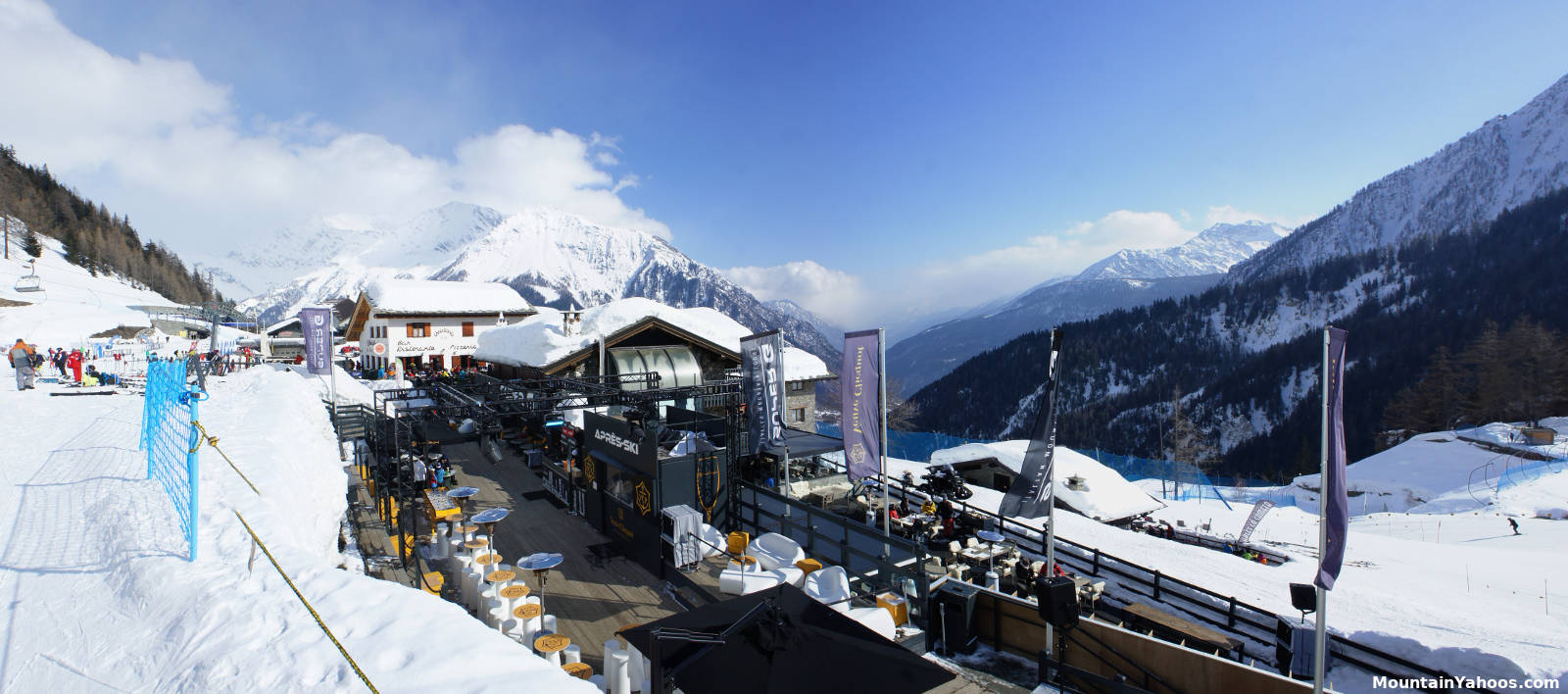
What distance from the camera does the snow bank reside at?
472 centimetres

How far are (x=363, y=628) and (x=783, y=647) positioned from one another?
3.61 meters

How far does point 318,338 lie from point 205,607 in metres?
22.5

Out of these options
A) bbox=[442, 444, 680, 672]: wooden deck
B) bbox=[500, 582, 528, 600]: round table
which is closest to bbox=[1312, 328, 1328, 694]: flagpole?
bbox=[442, 444, 680, 672]: wooden deck

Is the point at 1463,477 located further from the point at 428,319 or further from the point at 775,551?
the point at 428,319

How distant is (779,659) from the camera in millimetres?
5949

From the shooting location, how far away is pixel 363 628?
5.25 m

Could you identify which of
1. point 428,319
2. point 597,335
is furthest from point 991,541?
point 428,319

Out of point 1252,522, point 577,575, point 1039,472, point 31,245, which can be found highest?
point 31,245

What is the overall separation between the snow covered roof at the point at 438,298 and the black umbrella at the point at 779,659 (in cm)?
4215

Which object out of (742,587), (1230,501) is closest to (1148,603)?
(742,587)

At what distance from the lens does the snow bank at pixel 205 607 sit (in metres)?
4.72

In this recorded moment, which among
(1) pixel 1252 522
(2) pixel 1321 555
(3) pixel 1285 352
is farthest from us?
(3) pixel 1285 352

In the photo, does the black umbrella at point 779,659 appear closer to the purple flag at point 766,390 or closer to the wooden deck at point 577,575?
the wooden deck at point 577,575

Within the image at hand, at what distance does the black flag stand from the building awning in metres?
7.89
